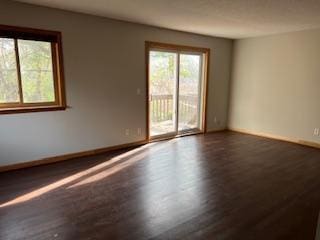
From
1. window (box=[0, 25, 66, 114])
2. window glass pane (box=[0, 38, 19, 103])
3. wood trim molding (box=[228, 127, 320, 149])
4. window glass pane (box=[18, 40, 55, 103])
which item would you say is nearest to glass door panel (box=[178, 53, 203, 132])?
wood trim molding (box=[228, 127, 320, 149])

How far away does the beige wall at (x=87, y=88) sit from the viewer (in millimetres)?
3467

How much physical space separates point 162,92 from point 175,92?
340 millimetres

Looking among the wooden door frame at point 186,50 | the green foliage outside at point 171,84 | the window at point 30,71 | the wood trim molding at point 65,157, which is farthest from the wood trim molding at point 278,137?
the window at point 30,71

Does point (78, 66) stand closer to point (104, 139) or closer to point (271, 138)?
point (104, 139)

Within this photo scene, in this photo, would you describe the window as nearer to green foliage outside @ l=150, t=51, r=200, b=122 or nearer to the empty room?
the empty room

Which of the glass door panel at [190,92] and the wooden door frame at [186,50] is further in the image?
the glass door panel at [190,92]

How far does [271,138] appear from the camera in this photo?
5520mm

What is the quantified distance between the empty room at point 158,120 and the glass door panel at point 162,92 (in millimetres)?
27

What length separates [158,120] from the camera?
5.33 meters

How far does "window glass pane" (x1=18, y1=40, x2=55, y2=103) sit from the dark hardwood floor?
3.67 ft

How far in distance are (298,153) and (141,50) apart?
3520 mm

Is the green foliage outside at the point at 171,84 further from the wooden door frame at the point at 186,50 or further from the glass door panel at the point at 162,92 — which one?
the wooden door frame at the point at 186,50

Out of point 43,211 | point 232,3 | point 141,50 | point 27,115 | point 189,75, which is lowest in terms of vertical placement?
A: point 43,211

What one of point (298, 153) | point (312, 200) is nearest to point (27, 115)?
point (312, 200)
